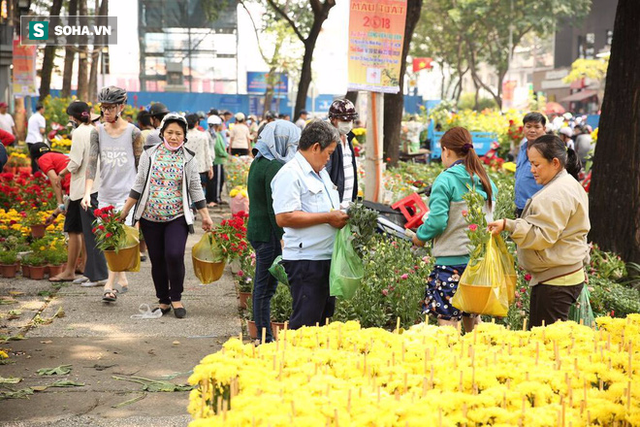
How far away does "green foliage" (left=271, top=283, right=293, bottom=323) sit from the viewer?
722 cm

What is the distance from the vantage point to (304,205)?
5.33 meters

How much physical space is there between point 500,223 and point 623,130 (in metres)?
4.64

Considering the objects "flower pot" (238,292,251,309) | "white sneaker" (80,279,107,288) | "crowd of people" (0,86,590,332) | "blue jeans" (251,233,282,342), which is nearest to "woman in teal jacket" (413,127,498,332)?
"crowd of people" (0,86,590,332)

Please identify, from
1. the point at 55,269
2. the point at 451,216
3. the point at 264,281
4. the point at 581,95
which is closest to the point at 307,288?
the point at 451,216

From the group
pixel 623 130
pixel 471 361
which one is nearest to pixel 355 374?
pixel 471 361

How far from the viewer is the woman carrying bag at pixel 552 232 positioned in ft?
17.4

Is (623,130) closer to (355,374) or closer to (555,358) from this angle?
(555,358)

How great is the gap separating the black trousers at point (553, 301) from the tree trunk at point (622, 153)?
13.1ft

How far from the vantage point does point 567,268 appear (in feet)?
18.0

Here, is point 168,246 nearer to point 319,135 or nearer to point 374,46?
point 319,135

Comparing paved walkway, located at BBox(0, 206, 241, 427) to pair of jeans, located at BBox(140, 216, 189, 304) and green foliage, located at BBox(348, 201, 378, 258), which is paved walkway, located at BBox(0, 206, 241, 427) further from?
green foliage, located at BBox(348, 201, 378, 258)

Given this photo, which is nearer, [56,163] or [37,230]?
[56,163]

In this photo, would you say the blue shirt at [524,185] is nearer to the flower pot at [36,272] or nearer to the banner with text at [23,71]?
the flower pot at [36,272]

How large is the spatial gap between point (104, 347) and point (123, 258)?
1.02m
